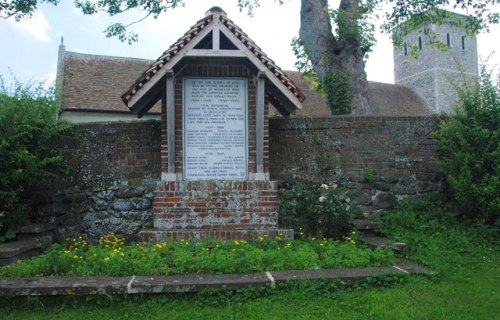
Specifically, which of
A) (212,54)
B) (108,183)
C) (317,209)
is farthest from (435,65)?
(108,183)

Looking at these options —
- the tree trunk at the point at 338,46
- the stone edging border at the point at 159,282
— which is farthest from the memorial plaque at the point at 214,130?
the tree trunk at the point at 338,46

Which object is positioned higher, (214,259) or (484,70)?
(484,70)

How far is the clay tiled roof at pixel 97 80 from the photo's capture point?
17125mm

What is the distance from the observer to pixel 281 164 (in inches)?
312

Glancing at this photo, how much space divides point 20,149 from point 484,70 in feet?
26.7

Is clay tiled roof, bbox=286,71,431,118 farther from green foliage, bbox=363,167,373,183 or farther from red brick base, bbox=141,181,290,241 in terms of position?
red brick base, bbox=141,181,290,241

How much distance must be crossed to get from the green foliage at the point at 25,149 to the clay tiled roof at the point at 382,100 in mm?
14064

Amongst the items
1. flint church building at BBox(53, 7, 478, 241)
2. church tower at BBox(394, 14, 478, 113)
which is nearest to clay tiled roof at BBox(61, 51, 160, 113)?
flint church building at BBox(53, 7, 478, 241)

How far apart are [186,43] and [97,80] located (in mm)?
14083

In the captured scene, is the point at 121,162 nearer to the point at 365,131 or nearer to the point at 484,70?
the point at 365,131

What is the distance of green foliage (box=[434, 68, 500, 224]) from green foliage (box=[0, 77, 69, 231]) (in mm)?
6899

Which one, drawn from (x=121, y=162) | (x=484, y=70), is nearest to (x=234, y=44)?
(x=121, y=162)

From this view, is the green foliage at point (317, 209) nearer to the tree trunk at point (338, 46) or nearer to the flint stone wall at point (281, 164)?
the flint stone wall at point (281, 164)

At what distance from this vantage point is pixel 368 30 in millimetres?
10898
